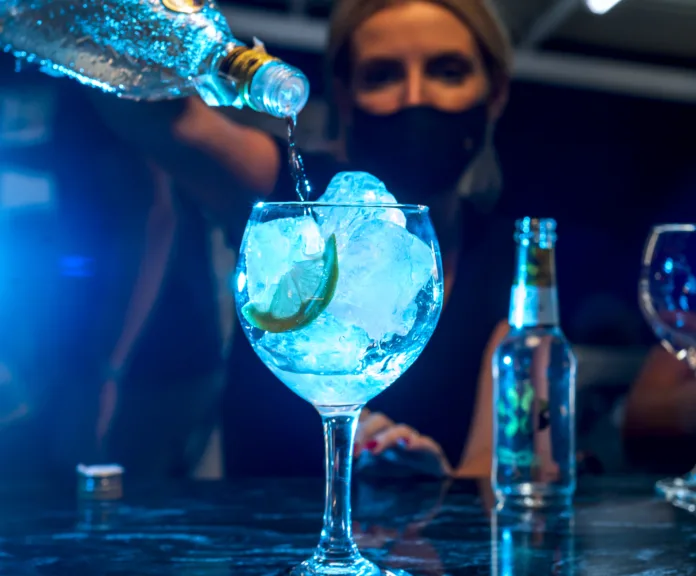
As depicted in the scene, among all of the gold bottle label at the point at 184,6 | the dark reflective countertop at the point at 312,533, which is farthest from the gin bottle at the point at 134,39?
the dark reflective countertop at the point at 312,533

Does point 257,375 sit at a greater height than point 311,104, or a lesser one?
lesser

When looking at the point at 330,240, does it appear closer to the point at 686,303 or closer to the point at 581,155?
the point at 686,303

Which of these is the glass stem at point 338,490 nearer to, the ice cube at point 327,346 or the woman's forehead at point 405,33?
the ice cube at point 327,346

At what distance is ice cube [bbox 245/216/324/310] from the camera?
2.32 feet

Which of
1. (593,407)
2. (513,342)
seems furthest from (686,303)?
(593,407)

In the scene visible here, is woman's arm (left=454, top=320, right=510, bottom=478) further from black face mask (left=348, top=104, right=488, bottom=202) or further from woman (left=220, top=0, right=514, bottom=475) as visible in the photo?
black face mask (left=348, top=104, right=488, bottom=202)

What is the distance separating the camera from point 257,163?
1579 millimetres

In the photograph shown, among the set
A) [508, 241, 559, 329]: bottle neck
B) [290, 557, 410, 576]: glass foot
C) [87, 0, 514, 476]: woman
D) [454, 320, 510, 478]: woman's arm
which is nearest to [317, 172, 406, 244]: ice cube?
[290, 557, 410, 576]: glass foot

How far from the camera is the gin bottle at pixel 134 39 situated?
994 millimetres

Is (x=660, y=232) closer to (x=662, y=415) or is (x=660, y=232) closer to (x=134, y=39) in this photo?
(x=662, y=415)

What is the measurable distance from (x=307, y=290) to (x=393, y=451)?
2.90 feet

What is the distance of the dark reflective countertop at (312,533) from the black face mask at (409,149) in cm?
61

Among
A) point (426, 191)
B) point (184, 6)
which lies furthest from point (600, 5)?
point (184, 6)

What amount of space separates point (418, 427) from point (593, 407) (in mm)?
366
